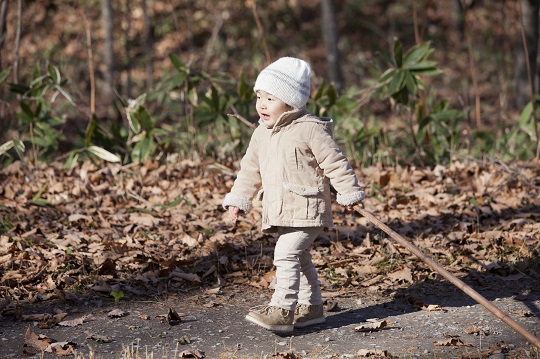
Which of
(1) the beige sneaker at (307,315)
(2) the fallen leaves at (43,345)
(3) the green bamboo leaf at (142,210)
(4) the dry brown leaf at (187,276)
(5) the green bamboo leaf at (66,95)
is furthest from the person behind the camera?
(5) the green bamboo leaf at (66,95)

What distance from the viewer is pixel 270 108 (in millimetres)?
4113

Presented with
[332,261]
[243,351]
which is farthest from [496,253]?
[243,351]

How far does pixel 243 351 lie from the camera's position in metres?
3.89

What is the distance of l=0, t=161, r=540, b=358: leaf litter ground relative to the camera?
4.05 meters

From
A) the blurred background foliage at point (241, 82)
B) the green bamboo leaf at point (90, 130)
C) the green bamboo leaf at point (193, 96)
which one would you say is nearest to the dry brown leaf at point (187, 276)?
the blurred background foliage at point (241, 82)

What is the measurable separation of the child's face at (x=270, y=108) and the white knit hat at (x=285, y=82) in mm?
52

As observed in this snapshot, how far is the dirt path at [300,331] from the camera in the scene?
3.88 meters

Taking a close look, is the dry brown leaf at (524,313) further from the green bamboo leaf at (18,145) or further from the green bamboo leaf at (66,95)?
the green bamboo leaf at (18,145)

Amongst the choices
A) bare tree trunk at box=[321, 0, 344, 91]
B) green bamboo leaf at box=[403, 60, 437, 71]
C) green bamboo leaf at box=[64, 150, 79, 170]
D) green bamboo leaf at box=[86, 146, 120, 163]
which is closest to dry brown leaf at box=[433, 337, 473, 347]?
green bamboo leaf at box=[403, 60, 437, 71]

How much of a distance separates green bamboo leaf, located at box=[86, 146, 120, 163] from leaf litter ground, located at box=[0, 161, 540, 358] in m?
0.13

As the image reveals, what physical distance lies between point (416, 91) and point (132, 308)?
12.8 ft

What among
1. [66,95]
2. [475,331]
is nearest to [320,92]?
[66,95]

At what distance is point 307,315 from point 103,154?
3.61 metres

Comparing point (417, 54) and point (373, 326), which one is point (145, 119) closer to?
point (417, 54)
